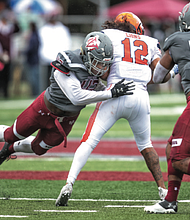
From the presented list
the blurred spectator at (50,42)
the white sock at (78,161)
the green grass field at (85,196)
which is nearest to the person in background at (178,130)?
the green grass field at (85,196)

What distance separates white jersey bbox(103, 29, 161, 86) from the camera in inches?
194

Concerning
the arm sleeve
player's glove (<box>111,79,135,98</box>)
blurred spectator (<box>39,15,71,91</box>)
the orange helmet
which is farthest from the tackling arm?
blurred spectator (<box>39,15,71,91</box>)

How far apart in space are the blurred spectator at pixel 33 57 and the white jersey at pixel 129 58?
40.3 feet

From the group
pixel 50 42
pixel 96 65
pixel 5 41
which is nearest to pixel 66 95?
pixel 96 65

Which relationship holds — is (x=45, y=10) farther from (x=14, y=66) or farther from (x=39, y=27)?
(x=14, y=66)

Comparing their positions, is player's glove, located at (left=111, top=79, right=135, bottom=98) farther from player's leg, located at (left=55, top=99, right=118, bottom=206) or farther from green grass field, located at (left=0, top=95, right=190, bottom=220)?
green grass field, located at (left=0, top=95, right=190, bottom=220)

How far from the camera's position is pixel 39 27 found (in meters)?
19.0

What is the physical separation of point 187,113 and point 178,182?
59cm

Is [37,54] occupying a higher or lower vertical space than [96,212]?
lower

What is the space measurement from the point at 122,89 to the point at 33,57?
13290 millimetres

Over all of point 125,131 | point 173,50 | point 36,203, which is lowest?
point 125,131

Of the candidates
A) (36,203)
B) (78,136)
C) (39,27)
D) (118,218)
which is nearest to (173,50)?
(118,218)

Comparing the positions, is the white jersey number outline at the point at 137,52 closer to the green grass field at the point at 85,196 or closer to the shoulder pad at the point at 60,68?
the shoulder pad at the point at 60,68

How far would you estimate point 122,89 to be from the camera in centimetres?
473
